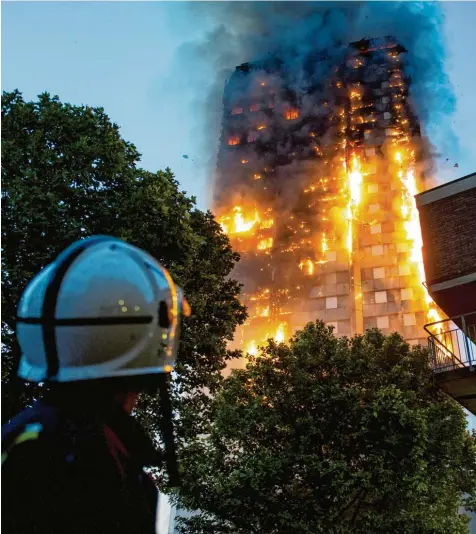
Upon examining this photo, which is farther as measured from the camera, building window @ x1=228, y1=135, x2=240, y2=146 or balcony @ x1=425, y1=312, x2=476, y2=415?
building window @ x1=228, y1=135, x2=240, y2=146

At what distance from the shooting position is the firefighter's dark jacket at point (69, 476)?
1.35 metres

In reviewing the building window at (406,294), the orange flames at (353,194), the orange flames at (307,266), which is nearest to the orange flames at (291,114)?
the orange flames at (353,194)

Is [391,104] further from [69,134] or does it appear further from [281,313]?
[69,134]

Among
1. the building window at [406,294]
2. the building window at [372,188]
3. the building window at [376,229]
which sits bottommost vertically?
the building window at [406,294]

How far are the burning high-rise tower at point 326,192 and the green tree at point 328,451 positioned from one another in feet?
140

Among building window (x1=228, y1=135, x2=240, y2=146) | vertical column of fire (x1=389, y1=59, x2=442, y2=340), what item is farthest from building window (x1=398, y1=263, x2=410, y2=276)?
building window (x1=228, y1=135, x2=240, y2=146)

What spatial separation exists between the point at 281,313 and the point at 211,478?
4767 cm

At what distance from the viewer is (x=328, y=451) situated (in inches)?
600

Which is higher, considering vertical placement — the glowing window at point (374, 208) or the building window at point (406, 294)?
the glowing window at point (374, 208)

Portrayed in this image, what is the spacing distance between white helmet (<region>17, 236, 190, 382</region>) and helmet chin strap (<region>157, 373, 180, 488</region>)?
0.06 metres

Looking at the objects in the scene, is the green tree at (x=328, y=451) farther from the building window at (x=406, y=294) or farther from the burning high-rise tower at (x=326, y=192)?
the building window at (x=406, y=294)

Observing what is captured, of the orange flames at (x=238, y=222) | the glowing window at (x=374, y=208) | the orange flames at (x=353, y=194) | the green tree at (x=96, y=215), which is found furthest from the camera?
the orange flames at (x=238, y=222)

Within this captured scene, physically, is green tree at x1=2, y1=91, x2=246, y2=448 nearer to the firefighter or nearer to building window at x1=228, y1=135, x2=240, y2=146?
the firefighter

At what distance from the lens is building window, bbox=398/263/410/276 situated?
2376 inches
